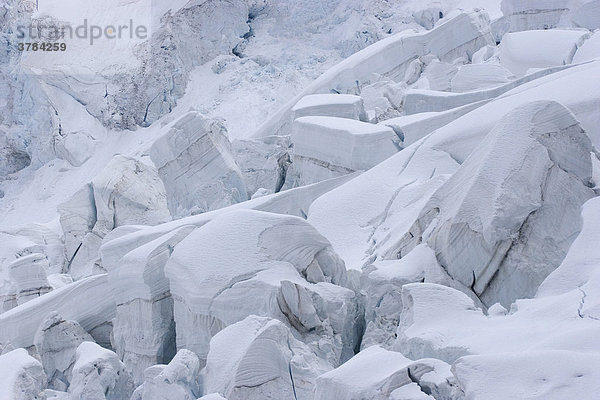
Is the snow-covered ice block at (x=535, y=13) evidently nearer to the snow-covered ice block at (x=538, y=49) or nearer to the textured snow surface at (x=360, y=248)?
the textured snow surface at (x=360, y=248)

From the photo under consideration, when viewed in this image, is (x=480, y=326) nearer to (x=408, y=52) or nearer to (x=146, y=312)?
→ (x=146, y=312)

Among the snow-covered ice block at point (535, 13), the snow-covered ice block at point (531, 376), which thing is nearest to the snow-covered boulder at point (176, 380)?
the snow-covered ice block at point (531, 376)

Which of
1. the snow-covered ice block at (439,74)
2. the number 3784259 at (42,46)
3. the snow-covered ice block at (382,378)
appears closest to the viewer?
the snow-covered ice block at (382,378)

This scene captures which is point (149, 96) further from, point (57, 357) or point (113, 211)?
point (57, 357)

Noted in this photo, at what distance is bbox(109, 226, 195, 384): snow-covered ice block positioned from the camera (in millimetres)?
4266

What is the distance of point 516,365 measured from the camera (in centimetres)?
217

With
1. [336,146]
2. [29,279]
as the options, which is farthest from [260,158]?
[29,279]

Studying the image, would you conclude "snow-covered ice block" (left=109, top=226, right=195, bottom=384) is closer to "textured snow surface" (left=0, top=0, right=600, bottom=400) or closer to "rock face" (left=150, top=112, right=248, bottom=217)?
"textured snow surface" (left=0, top=0, right=600, bottom=400)

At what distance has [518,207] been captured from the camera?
10.9 feet

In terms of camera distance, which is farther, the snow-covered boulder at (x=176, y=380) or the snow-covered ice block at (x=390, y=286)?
the snow-covered ice block at (x=390, y=286)

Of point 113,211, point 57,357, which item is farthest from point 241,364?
point 113,211

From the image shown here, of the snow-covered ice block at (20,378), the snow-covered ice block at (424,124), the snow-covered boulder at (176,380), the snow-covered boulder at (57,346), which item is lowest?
the snow-covered boulder at (57,346)

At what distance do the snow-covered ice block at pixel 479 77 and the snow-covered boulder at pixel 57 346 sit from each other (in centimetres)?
434

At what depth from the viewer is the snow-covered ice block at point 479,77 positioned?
7.29m
